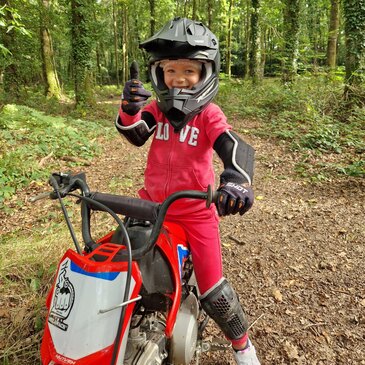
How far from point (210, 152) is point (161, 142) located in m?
0.39

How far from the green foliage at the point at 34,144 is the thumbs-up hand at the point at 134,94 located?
4.49 m

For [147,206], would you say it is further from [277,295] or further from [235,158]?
[277,295]

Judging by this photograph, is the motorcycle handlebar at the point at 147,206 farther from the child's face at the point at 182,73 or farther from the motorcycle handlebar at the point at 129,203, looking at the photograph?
the child's face at the point at 182,73

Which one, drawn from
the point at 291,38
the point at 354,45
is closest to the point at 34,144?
the point at 354,45

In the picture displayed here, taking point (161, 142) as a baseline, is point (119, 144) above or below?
below

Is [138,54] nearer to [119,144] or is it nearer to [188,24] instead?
[119,144]

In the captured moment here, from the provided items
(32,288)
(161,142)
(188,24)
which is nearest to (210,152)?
(161,142)

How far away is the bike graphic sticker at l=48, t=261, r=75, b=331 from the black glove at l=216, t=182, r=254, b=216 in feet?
2.64

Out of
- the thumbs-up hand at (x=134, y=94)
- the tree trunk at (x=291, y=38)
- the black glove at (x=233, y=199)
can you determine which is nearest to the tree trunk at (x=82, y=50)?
the tree trunk at (x=291, y=38)

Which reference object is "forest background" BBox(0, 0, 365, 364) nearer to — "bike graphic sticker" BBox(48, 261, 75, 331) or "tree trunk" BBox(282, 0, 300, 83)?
"tree trunk" BBox(282, 0, 300, 83)

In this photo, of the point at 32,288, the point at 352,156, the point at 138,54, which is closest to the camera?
the point at 32,288

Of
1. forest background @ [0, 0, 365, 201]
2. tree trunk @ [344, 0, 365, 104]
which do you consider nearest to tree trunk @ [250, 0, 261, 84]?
forest background @ [0, 0, 365, 201]

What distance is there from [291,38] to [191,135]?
12.3 m

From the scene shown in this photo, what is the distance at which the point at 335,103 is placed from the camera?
9.72 meters
